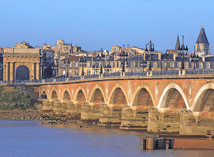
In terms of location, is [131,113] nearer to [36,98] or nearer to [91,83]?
[91,83]

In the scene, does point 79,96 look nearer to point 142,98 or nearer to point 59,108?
point 59,108

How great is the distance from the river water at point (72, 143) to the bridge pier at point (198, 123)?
536cm

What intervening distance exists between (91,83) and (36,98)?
153 feet

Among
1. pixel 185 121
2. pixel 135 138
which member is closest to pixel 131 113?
pixel 135 138

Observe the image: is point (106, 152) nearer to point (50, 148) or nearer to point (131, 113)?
point (50, 148)

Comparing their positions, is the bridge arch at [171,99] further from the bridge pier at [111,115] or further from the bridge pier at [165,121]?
the bridge pier at [111,115]

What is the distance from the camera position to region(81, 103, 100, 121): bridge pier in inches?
4272

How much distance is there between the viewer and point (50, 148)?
72.8 meters

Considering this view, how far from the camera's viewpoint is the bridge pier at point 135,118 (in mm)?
90188

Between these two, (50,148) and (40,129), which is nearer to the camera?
(50,148)

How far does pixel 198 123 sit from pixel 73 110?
50.8 meters

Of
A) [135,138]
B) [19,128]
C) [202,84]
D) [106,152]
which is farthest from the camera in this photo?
[19,128]

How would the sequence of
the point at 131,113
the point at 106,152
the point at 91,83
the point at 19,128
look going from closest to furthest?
the point at 106,152, the point at 131,113, the point at 19,128, the point at 91,83

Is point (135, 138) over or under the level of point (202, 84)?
under
